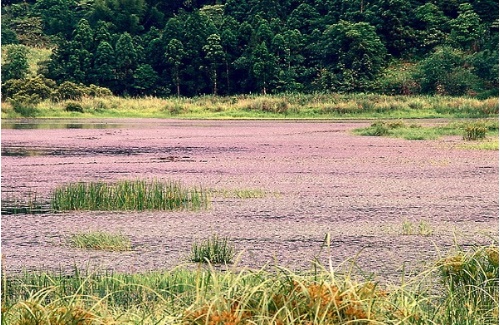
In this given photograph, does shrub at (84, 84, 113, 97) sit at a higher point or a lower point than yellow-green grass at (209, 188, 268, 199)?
lower

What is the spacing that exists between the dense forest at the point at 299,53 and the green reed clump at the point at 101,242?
165 feet

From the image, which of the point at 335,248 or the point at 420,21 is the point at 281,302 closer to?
the point at 335,248

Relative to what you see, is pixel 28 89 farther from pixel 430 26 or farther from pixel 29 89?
pixel 430 26

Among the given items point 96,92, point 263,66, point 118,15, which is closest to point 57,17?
point 118,15

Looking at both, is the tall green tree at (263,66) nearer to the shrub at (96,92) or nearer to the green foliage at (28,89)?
the shrub at (96,92)

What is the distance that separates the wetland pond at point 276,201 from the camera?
8.23 m

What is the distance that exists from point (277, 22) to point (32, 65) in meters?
17.9

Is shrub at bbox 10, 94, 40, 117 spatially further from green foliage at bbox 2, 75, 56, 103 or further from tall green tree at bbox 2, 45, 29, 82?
tall green tree at bbox 2, 45, 29, 82

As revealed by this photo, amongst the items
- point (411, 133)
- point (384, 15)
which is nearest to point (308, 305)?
point (411, 133)

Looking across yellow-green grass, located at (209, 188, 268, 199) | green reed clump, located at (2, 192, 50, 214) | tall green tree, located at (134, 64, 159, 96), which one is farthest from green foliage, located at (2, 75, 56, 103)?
→ green reed clump, located at (2, 192, 50, 214)

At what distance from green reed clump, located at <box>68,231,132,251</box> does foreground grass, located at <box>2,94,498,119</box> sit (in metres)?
33.0

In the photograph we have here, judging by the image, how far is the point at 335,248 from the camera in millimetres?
8570

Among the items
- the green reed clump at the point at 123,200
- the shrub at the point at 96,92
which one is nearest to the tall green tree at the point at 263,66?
the shrub at the point at 96,92

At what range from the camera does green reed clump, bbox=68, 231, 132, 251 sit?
858cm
